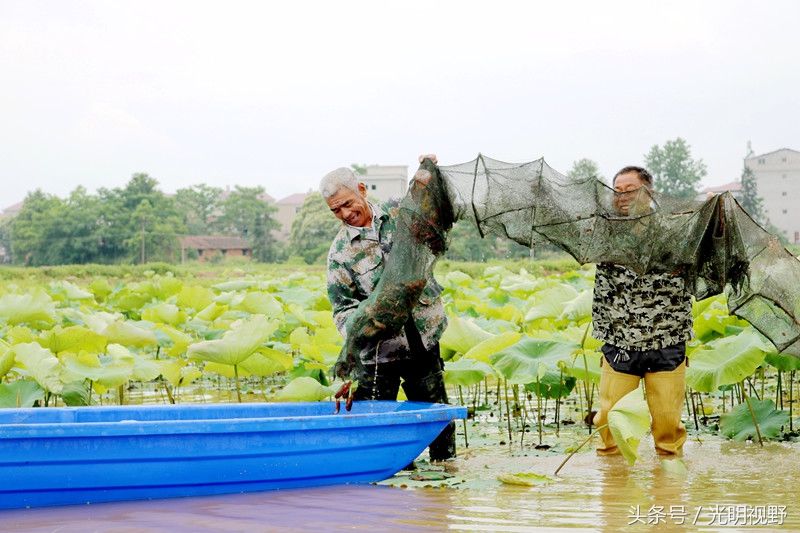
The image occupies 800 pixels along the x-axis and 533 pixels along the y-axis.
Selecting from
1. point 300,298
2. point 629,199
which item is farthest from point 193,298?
point 629,199

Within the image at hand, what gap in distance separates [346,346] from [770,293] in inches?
59.0

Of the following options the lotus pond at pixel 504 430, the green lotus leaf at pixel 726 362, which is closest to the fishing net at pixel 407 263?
the lotus pond at pixel 504 430

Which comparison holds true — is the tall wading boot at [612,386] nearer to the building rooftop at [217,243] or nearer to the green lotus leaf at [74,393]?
the green lotus leaf at [74,393]

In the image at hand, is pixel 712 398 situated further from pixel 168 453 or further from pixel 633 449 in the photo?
pixel 168 453

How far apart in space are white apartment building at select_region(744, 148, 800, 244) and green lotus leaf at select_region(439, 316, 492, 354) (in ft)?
186

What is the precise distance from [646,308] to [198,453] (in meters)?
1.75

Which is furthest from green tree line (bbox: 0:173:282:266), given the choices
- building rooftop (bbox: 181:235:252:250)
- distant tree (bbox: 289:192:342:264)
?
distant tree (bbox: 289:192:342:264)

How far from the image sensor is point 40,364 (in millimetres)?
4398

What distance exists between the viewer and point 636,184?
12.8 feet

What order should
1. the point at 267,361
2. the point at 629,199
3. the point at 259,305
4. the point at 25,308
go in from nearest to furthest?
the point at 629,199 → the point at 267,361 → the point at 25,308 → the point at 259,305

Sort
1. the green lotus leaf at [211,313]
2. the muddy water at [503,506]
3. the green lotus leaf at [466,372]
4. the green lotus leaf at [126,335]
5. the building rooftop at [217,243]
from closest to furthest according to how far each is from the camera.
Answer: the muddy water at [503,506] < the green lotus leaf at [466,372] < the green lotus leaf at [126,335] < the green lotus leaf at [211,313] < the building rooftop at [217,243]

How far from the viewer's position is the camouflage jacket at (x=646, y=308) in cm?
395

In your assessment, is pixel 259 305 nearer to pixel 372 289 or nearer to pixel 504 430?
pixel 504 430

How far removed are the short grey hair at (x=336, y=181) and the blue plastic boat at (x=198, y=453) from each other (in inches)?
31.7
